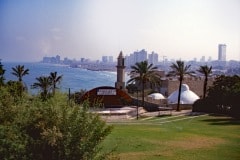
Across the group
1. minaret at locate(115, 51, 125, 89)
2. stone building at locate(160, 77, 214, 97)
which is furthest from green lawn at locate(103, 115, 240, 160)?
stone building at locate(160, 77, 214, 97)

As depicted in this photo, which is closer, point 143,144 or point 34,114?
point 34,114

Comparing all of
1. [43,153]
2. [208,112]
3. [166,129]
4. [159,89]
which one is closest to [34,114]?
[43,153]

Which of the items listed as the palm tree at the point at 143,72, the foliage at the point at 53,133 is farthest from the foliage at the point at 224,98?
the foliage at the point at 53,133

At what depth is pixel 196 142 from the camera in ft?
87.2

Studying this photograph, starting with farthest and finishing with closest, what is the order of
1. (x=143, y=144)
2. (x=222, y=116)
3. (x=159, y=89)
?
1. (x=159, y=89)
2. (x=222, y=116)
3. (x=143, y=144)

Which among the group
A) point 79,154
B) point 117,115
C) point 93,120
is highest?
point 93,120

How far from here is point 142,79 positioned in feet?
177

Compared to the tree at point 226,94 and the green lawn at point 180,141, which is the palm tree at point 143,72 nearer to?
the tree at point 226,94

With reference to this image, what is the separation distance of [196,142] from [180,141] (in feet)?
3.58

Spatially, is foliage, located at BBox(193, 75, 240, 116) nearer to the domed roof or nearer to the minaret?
the domed roof

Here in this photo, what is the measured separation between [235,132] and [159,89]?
5378cm

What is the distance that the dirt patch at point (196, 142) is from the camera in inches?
985

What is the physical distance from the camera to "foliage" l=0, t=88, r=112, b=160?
10.8 m

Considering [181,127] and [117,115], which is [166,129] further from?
[117,115]
